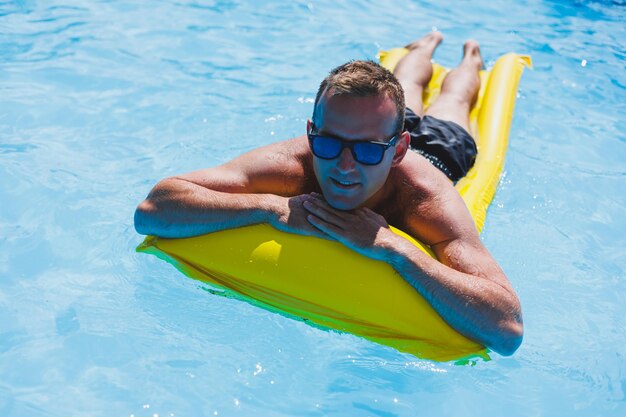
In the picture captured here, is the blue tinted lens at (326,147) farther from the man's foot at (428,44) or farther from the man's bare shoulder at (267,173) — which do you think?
the man's foot at (428,44)

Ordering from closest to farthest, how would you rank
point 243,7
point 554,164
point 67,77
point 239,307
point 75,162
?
1. point 239,307
2. point 75,162
3. point 554,164
4. point 67,77
5. point 243,7

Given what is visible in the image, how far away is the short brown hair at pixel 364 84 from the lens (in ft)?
9.72

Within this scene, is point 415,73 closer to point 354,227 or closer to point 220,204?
point 354,227

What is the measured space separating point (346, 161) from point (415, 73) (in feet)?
8.83

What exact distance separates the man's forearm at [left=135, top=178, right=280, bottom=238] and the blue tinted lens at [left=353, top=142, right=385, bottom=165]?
47 cm

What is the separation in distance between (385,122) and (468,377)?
1.30 metres

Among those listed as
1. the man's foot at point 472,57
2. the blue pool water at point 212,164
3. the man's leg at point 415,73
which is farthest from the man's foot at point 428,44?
the blue pool water at point 212,164

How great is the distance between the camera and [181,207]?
3.09 m

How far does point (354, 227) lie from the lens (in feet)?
9.99

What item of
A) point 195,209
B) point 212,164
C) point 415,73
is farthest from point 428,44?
point 195,209

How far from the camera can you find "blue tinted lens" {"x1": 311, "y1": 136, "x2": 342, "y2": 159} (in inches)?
116

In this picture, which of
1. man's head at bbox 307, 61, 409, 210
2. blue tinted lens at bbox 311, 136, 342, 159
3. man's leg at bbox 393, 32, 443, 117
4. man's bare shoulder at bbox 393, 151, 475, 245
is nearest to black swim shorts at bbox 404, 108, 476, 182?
man's leg at bbox 393, 32, 443, 117

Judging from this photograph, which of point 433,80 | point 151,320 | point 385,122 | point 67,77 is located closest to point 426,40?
point 433,80

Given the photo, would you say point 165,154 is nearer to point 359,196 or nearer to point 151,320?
point 151,320
